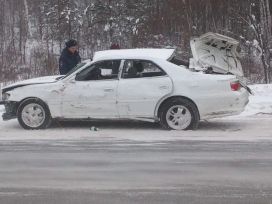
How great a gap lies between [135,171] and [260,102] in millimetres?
6977

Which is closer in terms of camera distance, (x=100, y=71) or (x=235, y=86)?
(x=235, y=86)

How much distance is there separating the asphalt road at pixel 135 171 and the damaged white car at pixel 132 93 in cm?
92

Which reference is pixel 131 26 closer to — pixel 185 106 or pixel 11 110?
pixel 11 110

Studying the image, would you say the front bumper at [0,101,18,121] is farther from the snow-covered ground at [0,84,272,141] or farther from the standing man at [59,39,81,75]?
the standing man at [59,39,81,75]

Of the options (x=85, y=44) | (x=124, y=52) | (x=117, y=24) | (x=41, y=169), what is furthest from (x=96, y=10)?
(x=41, y=169)

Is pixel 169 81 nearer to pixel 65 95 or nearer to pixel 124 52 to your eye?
pixel 124 52

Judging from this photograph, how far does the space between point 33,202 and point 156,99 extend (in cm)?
506

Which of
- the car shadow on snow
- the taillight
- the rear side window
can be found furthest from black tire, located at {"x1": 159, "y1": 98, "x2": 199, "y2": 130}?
the taillight

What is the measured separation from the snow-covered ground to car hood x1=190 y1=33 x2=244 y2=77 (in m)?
1.07

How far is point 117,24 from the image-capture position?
3931cm

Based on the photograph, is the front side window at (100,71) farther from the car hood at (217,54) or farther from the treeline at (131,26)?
the treeline at (131,26)

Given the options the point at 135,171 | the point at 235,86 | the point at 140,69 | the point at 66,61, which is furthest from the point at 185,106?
the point at 66,61

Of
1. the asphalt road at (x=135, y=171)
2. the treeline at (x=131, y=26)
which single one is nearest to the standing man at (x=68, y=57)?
the asphalt road at (x=135, y=171)

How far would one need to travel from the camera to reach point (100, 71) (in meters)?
11.2
